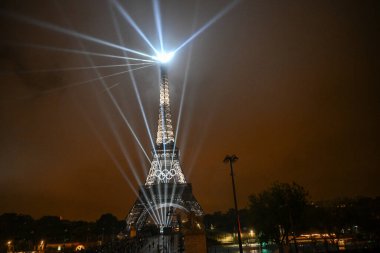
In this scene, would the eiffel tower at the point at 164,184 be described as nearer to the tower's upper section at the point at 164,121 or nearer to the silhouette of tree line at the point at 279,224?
the tower's upper section at the point at 164,121

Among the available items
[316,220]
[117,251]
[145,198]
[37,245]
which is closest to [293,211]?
[316,220]

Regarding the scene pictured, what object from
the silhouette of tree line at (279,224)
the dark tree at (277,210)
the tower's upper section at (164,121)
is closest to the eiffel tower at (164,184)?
the tower's upper section at (164,121)

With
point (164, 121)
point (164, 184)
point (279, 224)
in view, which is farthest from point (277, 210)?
point (164, 121)

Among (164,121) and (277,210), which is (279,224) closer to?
(277,210)

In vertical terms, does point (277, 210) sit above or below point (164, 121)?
below

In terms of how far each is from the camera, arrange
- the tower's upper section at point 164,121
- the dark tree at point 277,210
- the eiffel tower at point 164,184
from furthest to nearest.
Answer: the tower's upper section at point 164,121 < the eiffel tower at point 164,184 < the dark tree at point 277,210

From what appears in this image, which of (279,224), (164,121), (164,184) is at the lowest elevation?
Result: (279,224)

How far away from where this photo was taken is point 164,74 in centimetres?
9250

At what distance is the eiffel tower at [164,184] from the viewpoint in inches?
2992

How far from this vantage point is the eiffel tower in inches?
2992

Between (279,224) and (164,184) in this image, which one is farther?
(164,184)

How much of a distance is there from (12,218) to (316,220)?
4011 inches

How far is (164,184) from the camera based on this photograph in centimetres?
7931

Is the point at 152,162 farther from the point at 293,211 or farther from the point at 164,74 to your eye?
the point at 293,211
